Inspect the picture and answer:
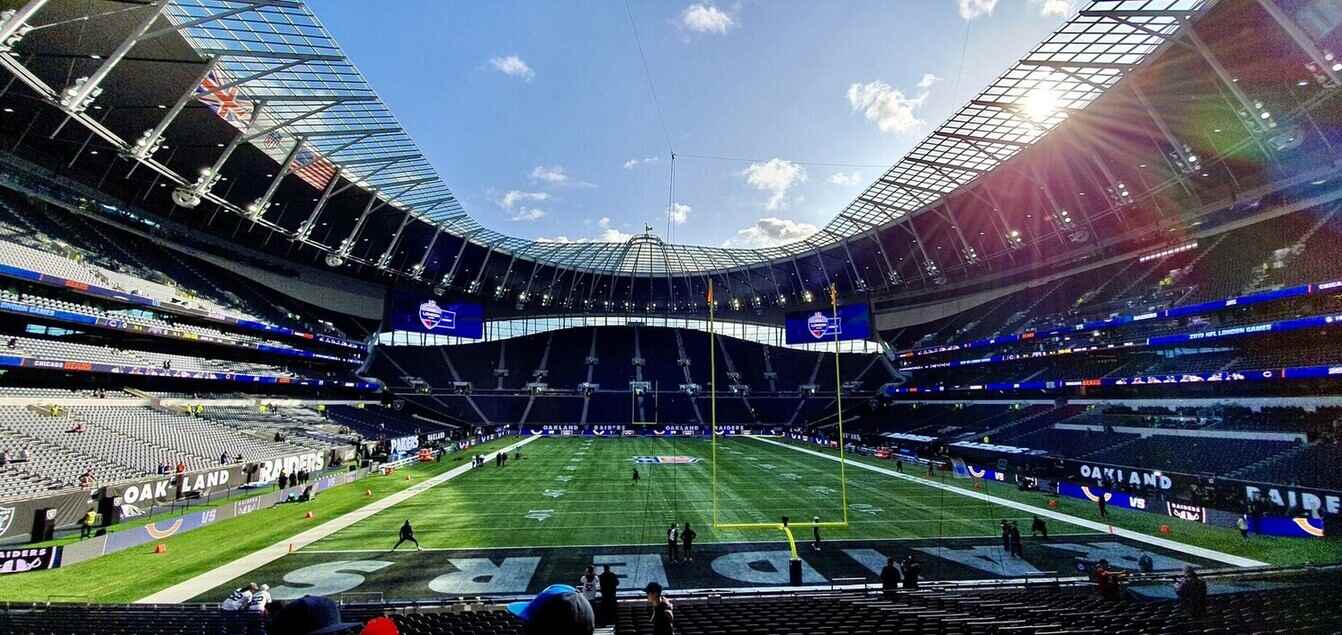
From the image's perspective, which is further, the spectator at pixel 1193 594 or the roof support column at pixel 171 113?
the roof support column at pixel 171 113

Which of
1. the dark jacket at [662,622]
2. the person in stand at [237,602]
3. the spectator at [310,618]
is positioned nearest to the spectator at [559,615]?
the spectator at [310,618]

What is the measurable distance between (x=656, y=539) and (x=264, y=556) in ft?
41.9

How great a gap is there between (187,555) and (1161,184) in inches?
2297

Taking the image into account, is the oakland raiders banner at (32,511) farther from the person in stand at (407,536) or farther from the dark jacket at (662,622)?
the dark jacket at (662,622)

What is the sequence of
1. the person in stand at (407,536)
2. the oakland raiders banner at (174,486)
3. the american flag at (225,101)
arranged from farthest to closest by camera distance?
1. the american flag at (225,101)
2. the oakland raiders banner at (174,486)
3. the person in stand at (407,536)

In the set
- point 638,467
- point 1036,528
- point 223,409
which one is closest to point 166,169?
point 223,409

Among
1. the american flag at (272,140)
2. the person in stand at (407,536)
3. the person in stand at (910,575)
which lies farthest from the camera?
the american flag at (272,140)

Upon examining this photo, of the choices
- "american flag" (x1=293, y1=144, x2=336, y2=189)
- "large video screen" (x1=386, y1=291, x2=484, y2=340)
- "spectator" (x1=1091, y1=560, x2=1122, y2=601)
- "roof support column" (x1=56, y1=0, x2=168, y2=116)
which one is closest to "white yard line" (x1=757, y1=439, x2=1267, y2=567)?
"spectator" (x1=1091, y1=560, x2=1122, y2=601)

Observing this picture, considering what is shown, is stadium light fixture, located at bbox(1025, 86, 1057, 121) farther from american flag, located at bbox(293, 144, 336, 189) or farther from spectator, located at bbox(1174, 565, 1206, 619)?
american flag, located at bbox(293, 144, 336, 189)

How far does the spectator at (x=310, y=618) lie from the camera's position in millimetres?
2564

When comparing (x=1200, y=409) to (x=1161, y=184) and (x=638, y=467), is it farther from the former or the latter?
(x=638, y=467)

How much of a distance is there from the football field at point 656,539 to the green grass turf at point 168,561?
187 cm

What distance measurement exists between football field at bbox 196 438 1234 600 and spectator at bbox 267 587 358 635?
13.5 metres

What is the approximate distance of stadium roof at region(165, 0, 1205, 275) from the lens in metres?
27.3
